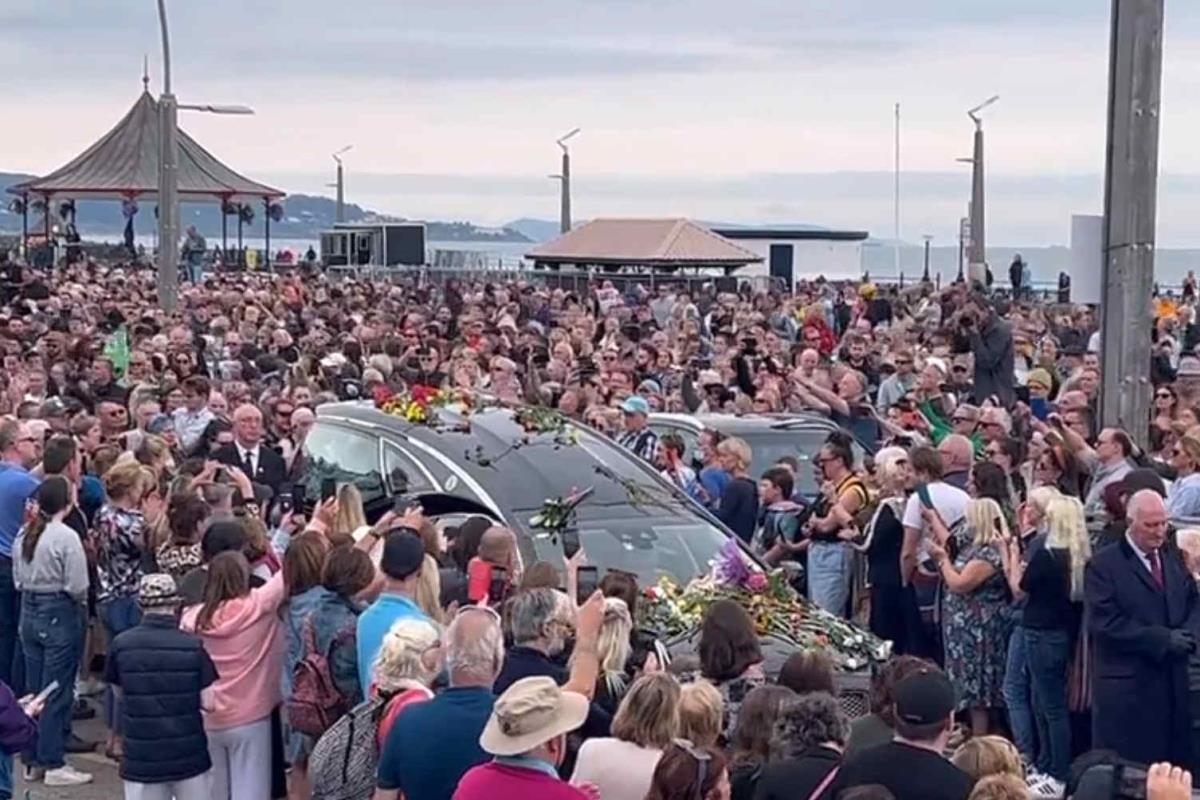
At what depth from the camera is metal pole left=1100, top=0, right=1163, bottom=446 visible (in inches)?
469

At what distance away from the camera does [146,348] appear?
66.6ft

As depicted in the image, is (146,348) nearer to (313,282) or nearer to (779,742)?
(779,742)

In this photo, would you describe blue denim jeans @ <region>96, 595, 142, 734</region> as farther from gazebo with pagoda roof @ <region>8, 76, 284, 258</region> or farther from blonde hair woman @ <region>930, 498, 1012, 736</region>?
gazebo with pagoda roof @ <region>8, 76, 284, 258</region>

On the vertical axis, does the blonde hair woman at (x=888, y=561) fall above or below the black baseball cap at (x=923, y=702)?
below

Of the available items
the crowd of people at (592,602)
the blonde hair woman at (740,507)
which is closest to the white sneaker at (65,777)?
the crowd of people at (592,602)

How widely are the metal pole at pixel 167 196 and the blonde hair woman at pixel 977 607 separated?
50.5 ft

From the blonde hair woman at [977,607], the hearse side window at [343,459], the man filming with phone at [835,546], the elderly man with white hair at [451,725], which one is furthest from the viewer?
the hearse side window at [343,459]

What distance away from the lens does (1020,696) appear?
10391 mm

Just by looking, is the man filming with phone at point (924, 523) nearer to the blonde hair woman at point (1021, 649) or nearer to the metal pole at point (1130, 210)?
the blonde hair woman at point (1021, 649)

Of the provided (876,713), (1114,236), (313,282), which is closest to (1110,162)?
(1114,236)

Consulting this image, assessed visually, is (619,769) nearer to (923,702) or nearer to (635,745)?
(635,745)

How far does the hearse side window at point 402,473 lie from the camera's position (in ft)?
40.3

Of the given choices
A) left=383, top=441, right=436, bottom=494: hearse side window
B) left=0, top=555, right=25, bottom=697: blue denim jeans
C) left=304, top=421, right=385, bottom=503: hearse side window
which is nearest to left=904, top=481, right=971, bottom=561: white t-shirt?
left=383, top=441, right=436, bottom=494: hearse side window

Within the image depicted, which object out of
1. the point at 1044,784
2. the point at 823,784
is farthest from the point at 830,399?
the point at 823,784
